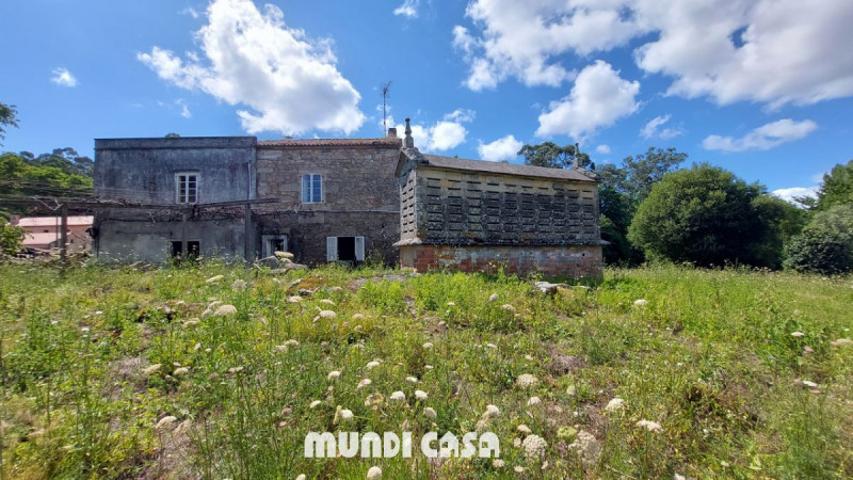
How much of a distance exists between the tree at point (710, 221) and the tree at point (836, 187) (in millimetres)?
14570

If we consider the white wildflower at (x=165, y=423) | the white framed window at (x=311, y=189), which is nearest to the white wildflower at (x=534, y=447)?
the white wildflower at (x=165, y=423)

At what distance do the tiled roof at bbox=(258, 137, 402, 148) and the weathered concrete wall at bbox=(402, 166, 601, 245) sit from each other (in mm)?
10341

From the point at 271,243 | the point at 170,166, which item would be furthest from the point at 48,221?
the point at 271,243

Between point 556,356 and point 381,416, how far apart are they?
2.32 meters

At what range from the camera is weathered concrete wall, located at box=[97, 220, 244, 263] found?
16.5m

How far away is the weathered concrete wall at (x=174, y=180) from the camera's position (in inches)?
679

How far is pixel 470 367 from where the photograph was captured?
343 cm

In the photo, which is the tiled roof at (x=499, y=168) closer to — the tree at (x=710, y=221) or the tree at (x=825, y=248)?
the tree at (x=710, y=221)

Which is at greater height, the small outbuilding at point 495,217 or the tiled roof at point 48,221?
the tiled roof at point 48,221

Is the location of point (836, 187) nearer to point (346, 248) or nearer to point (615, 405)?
point (346, 248)

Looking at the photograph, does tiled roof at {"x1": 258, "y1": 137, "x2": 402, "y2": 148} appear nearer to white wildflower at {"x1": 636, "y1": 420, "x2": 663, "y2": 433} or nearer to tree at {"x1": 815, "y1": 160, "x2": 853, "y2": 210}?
white wildflower at {"x1": 636, "y1": 420, "x2": 663, "y2": 433}

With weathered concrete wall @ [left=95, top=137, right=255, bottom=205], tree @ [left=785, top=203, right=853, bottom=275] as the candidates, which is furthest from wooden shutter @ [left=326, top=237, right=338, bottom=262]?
tree @ [left=785, top=203, right=853, bottom=275]

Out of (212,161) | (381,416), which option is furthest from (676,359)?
(212,161)

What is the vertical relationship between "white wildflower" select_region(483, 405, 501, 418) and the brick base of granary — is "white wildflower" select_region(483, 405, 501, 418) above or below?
below
